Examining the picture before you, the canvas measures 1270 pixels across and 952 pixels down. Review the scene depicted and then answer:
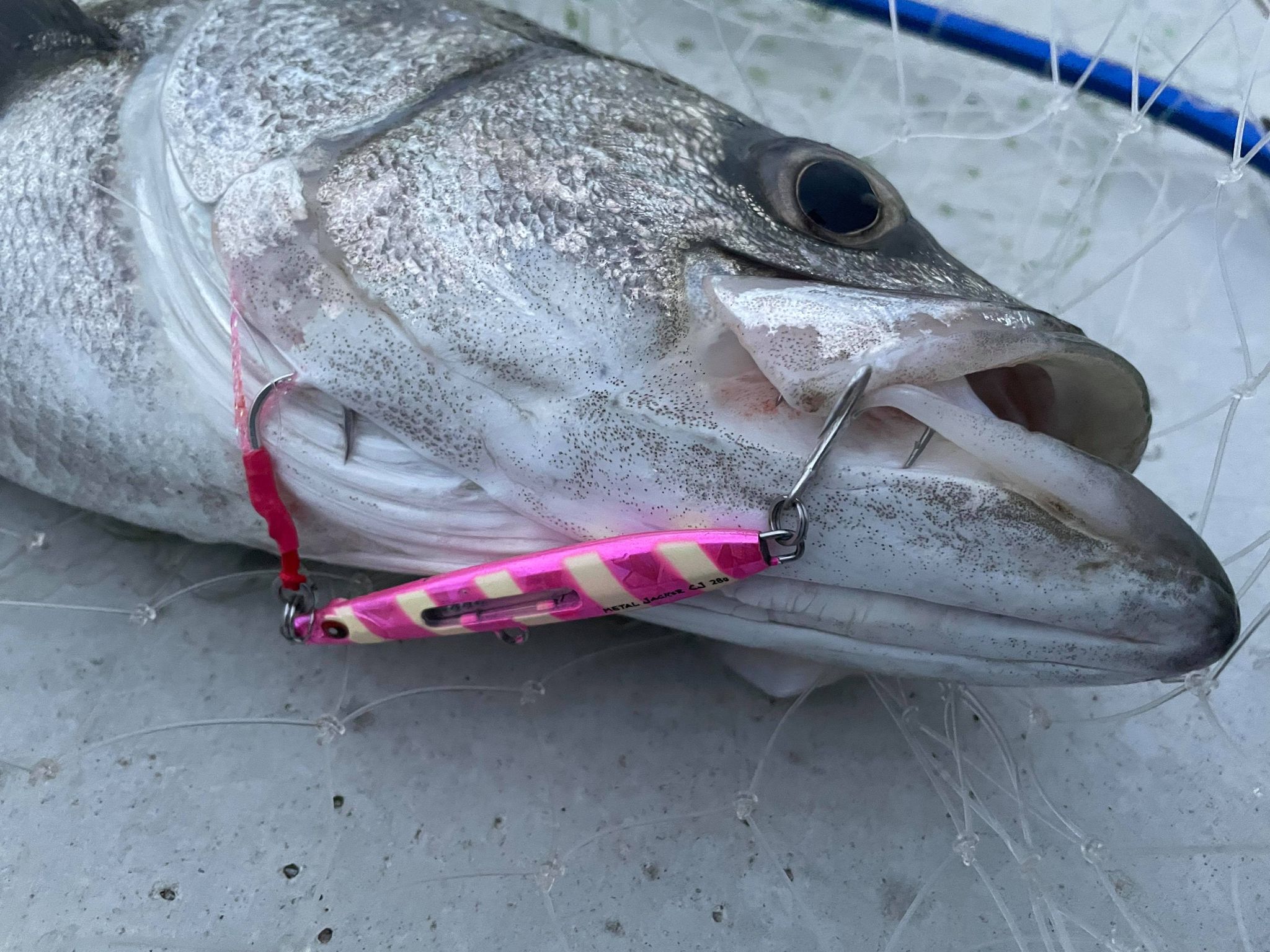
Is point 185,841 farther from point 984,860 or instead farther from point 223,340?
point 984,860

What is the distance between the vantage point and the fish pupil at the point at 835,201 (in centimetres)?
81

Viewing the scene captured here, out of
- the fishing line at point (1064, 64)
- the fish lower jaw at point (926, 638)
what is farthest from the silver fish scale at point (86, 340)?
the fishing line at point (1064, 64)

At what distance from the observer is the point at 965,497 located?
71 cm

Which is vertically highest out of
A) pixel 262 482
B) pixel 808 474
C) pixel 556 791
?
pixel 808 474

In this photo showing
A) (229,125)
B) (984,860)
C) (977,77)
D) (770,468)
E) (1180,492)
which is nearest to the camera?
(770,468)

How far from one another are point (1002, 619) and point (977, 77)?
1.34 m

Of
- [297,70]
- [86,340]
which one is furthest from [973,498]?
[86,340]

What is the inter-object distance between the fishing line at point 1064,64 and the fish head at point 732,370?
95 cm

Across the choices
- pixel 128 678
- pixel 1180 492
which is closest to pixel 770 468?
pixel 128 678

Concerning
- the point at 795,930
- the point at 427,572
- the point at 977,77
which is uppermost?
the point at 977,77

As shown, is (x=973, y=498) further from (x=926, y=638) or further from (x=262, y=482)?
(x=262, y=482)

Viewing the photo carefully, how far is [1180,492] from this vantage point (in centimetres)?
141

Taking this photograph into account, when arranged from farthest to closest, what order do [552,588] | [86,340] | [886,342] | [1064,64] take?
[1064,64] < [86,340] < [552,588] < [886,342]

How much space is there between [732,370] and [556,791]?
0.49m
